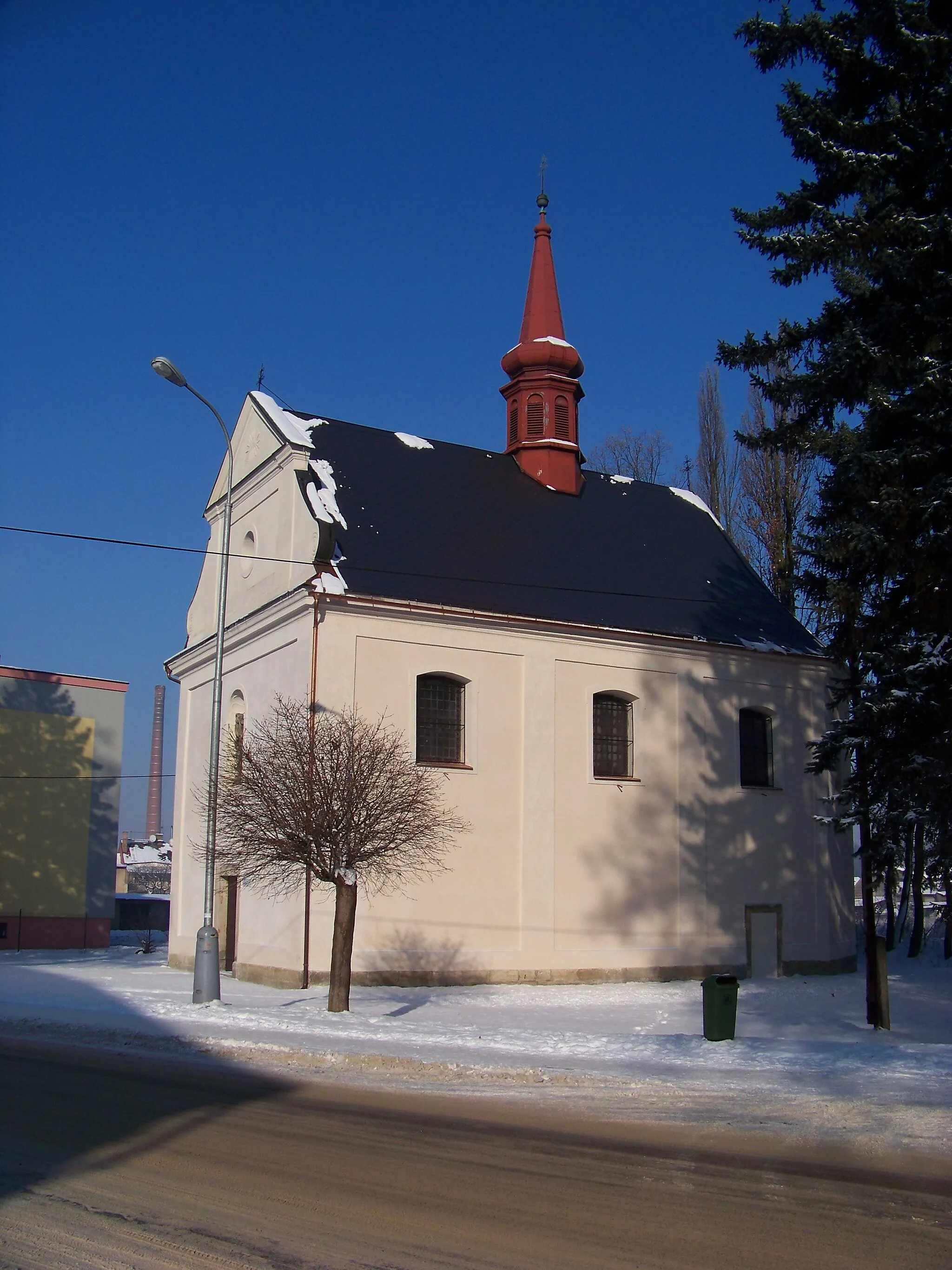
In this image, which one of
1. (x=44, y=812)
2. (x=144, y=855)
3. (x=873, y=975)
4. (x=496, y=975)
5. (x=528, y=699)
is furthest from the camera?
(x=144, y=855)

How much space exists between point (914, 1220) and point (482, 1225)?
2327 mm

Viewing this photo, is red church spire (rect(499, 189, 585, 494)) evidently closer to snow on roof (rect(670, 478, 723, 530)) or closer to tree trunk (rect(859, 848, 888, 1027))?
snow on roof (rect(670, 478, 723, 530))

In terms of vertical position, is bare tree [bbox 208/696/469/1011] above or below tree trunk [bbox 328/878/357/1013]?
above

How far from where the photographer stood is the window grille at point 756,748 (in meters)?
25.6

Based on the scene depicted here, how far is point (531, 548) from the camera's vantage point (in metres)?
24.8

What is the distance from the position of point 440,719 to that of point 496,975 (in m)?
4.81

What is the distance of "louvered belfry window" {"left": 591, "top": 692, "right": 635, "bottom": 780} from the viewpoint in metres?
23.6

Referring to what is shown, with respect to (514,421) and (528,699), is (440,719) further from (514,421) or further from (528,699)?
(514,421)

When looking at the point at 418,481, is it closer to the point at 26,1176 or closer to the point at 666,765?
the point at 666,765

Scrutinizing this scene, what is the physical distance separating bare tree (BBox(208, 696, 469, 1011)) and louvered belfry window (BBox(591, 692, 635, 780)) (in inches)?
246

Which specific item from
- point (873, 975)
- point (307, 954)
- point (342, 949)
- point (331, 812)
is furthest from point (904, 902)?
point (331, 812)

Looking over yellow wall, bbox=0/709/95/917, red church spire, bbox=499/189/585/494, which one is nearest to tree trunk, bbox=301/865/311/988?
red church spire, bbox=499/189/585/494

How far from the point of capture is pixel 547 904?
22.0m

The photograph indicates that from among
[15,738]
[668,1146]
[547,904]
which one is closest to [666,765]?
[547,904]
